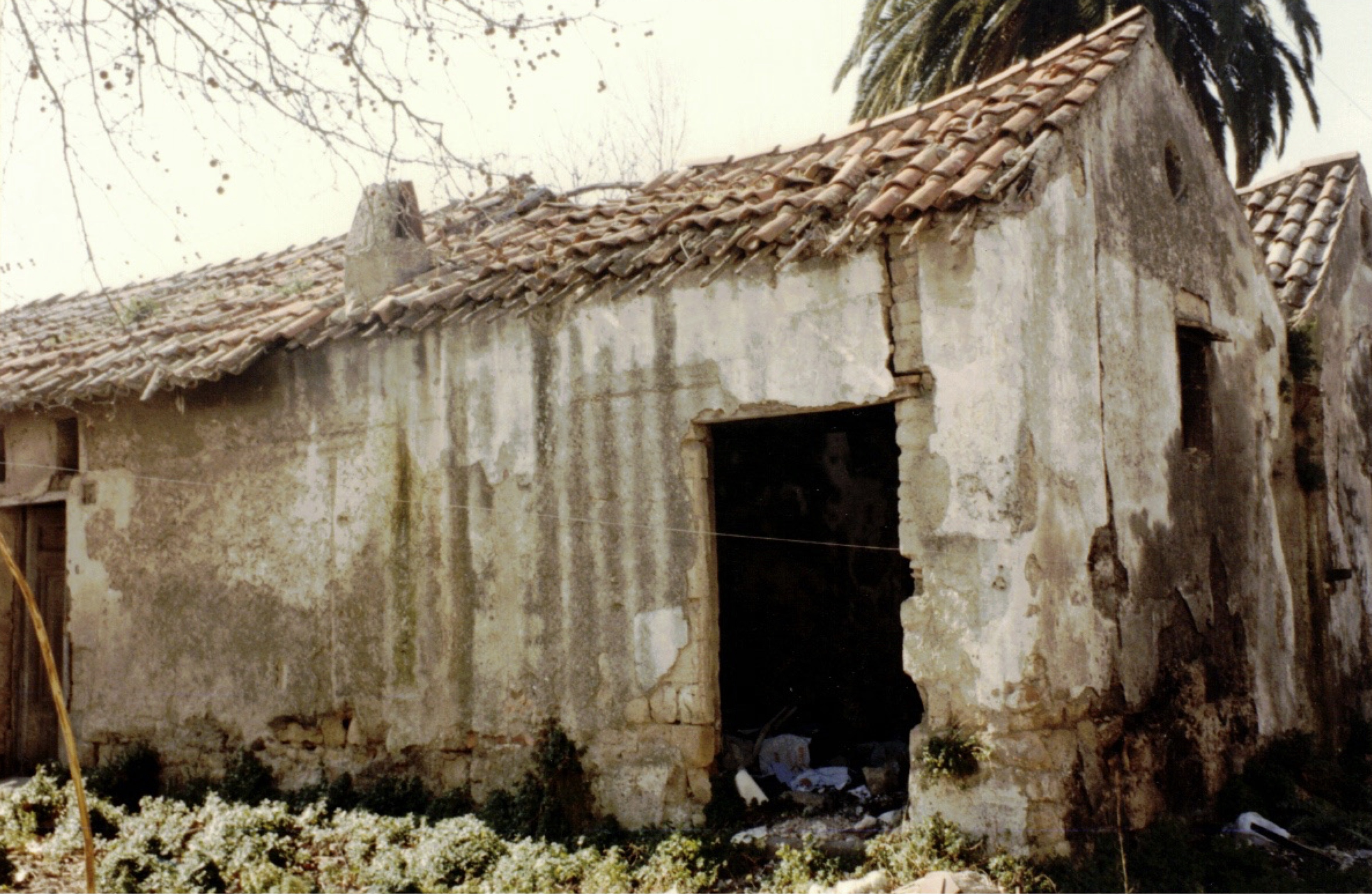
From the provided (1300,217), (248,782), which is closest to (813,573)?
(248,782)

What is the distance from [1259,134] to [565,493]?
33.6ft

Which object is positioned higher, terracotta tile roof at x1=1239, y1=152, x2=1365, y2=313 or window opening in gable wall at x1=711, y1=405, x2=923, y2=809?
terracotta tile roof at x1=1239, y1=152, x2=1365, y2=313

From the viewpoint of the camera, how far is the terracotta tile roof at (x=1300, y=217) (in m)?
10.0

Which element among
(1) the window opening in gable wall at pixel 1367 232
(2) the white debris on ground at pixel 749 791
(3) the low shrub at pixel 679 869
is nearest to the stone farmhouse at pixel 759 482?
(2) the white debris on ground at pixel 749 791

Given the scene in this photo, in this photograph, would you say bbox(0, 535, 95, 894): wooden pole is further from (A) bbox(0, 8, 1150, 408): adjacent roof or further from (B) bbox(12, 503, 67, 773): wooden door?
(B) bbox(12, 503, 67, 773): wooden door

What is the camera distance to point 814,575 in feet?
33.4

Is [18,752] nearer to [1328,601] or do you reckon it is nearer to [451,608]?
[451,608]

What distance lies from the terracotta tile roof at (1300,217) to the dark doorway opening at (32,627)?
9860 millimetres

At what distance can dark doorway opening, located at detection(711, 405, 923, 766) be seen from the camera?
979 centimetres

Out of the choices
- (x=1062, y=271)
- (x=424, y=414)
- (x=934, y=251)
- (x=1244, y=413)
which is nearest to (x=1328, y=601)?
(x=1244, y=413)

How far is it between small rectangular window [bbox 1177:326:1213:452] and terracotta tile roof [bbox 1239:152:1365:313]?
1767 mm

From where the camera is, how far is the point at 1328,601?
30.9 ft

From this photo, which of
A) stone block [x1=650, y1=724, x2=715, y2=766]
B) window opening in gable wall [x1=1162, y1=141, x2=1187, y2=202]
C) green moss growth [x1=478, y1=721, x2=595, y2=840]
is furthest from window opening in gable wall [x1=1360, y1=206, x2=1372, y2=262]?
green moss growth [x1=478, y1=721, x2=595, y2=840]

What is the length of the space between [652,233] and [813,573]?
424 cm
